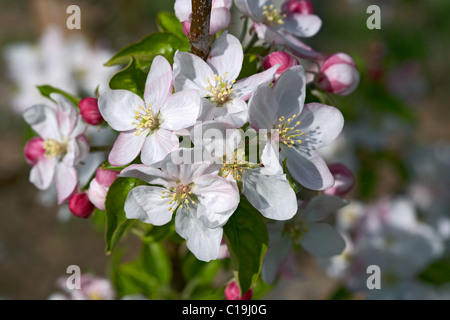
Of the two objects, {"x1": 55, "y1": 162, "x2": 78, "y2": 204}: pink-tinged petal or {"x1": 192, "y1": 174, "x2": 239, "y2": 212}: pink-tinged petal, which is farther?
{"x1": 55, "y1": 162, "x2": 78, "y2": 204}: pink-tinged petal

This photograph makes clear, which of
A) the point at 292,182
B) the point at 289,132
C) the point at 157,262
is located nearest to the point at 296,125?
the point at 289,132

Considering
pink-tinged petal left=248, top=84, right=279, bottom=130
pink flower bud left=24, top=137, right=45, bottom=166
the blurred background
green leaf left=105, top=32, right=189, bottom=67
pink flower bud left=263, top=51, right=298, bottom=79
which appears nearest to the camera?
pink-tinged petal left=248, top=84, right=279, bottom=130

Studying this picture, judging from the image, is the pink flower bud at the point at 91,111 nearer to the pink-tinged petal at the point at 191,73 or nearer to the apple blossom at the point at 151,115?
the apple blossom at the point at 151,115

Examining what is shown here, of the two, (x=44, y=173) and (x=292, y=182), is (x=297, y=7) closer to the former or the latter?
(x=292, y=182)

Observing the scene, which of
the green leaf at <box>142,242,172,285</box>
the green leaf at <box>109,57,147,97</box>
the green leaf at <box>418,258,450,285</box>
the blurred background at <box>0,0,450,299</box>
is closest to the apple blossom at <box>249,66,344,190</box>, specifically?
the green leaf at <box>109,57,147,97</box>

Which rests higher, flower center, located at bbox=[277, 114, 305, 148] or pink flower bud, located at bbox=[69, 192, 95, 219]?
flower center, located at bbox=[277, 114, 305, 148]

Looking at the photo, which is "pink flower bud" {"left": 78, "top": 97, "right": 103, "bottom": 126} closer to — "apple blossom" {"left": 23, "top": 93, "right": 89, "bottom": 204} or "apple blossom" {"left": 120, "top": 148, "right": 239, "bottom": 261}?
"apple blossom" {"left": 23, "top": 93, "right": 89, "bottom": 204}

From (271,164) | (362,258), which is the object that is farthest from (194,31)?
(362,258)
